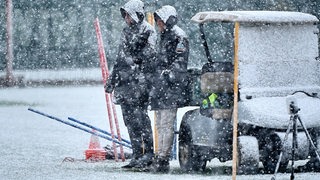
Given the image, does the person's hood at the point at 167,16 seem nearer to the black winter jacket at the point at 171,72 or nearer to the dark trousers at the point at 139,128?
the black winter jacket at the point at 171,72

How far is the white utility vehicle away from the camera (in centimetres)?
1112

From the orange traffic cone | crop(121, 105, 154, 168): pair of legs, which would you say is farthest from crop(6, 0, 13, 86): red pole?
crop(121, 105, 154, 168): pair of legs

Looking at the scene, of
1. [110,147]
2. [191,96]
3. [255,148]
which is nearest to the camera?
[255,148]

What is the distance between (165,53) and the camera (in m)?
11.6

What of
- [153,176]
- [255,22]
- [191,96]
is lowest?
[153,176]

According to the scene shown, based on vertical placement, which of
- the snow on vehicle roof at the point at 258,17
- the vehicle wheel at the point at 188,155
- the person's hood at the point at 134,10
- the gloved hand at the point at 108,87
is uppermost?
the person's hood at the point at 134,10

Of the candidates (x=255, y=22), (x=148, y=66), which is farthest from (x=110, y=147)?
(x=255, y=22)

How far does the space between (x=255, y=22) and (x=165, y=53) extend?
1.00 metres

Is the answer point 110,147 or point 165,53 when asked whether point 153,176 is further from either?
point 110,147

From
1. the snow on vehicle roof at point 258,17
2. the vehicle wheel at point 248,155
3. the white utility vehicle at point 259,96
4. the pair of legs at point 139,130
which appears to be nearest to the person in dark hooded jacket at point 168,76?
the white utility vehicle at point 259,96

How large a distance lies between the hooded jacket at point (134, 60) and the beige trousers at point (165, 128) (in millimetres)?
622

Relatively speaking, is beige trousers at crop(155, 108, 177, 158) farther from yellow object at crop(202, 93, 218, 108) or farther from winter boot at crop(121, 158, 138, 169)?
winter boot at crop(121, 158, 138, 169)

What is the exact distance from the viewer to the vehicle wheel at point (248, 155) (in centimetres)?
1099

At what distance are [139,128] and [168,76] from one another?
1.08m
